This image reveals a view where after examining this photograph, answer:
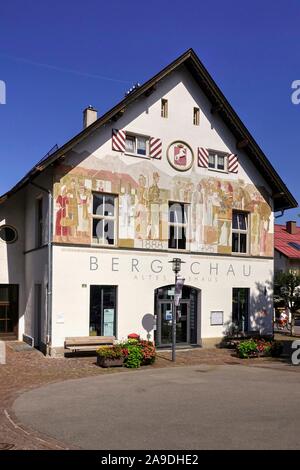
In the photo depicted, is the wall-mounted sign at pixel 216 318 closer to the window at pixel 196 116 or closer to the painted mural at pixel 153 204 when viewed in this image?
the painted mural at pixel 153 204

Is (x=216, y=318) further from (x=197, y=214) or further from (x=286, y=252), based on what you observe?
(x=286, y=252)

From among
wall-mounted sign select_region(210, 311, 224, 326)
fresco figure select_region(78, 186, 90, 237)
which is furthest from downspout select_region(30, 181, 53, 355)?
wall-mounted sign select_region(210, 311, 224, 326)

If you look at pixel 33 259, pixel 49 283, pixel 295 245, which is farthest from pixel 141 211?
pixel 295 245

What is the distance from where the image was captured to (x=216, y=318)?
2297 cm

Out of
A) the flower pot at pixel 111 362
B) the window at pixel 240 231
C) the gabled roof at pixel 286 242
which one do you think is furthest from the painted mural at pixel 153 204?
the gabled roof at pixel 286 242

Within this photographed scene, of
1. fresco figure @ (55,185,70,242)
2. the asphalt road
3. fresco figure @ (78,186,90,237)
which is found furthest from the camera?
fresco figure @ (78,186,90,237)

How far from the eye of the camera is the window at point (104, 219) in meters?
20.3

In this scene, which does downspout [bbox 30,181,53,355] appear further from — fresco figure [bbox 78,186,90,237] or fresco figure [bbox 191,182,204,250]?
fresco figure [bbox 191,182,204,250]

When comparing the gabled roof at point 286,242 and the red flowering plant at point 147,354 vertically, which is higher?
the gabled roof at point 286,242

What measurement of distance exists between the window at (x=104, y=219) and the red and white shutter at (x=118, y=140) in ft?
6.42

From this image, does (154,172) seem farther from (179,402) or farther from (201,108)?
(179,402)

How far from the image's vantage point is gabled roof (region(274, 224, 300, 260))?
147ft

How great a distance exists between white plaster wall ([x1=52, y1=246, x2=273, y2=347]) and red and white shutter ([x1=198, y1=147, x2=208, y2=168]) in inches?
165
